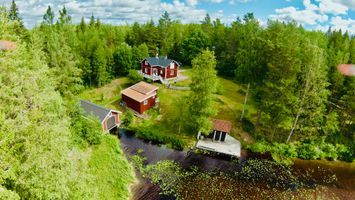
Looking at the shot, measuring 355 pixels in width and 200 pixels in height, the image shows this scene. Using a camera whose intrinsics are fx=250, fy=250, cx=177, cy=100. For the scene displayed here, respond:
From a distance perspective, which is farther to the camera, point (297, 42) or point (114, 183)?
point (297, 42)

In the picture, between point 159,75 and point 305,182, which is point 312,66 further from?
point 159,75

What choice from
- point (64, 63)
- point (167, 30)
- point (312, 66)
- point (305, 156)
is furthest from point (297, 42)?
point (167, 30)

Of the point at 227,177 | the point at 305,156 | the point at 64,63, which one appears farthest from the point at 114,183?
the point at 305,156

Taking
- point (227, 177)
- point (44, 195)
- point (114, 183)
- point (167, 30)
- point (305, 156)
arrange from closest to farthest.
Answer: point (44, 195) < point (114, 183) < point (227, 177) < point (305, 156) < point (167, 30)

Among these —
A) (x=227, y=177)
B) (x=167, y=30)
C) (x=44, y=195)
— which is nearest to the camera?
(x=44, y=195)

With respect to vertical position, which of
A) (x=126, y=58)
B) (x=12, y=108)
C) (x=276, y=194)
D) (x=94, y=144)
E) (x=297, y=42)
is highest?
(x=297, y=42)

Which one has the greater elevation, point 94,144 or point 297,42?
point 297,42

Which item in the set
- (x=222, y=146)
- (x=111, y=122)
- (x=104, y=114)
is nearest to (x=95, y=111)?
(x=104, y=114)
